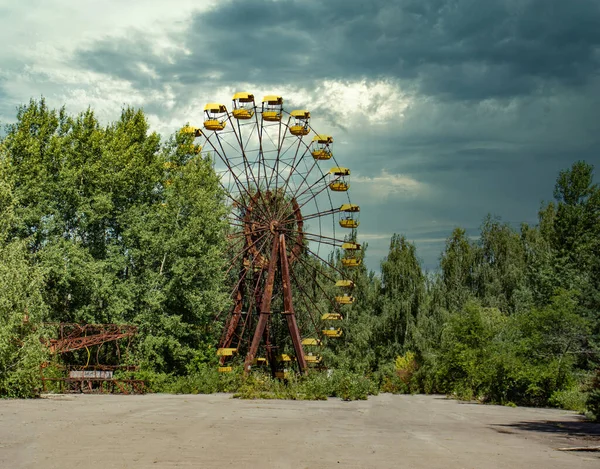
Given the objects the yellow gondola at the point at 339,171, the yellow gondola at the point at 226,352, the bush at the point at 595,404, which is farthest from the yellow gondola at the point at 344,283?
the bush at the point at 595,404

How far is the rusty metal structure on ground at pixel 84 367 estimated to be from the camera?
35.9m

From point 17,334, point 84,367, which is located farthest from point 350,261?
point 17,334

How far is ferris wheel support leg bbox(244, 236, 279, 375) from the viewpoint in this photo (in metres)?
39.6

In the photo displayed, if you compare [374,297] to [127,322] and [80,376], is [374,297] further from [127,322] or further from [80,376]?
[80,376]

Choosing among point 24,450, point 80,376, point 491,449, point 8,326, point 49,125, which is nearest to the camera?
point 24,450

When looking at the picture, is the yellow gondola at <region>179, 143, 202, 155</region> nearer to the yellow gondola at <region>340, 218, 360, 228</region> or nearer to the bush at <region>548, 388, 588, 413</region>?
the yellow gondola at <region>340, 218, 360, 228</region>

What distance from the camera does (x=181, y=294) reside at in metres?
41.5

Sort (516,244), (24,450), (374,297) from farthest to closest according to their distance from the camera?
(516,244), (374,297), (24,450)

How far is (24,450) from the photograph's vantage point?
15211 mm

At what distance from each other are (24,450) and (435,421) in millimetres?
14422

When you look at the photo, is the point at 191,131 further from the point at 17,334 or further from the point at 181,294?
the point at 17,334

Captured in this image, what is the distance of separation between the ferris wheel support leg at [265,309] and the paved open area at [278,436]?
9.70 m

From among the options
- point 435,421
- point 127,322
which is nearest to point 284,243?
point 127,322

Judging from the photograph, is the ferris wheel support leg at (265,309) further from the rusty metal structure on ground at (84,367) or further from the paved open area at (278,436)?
the paved open area at (278,436)
